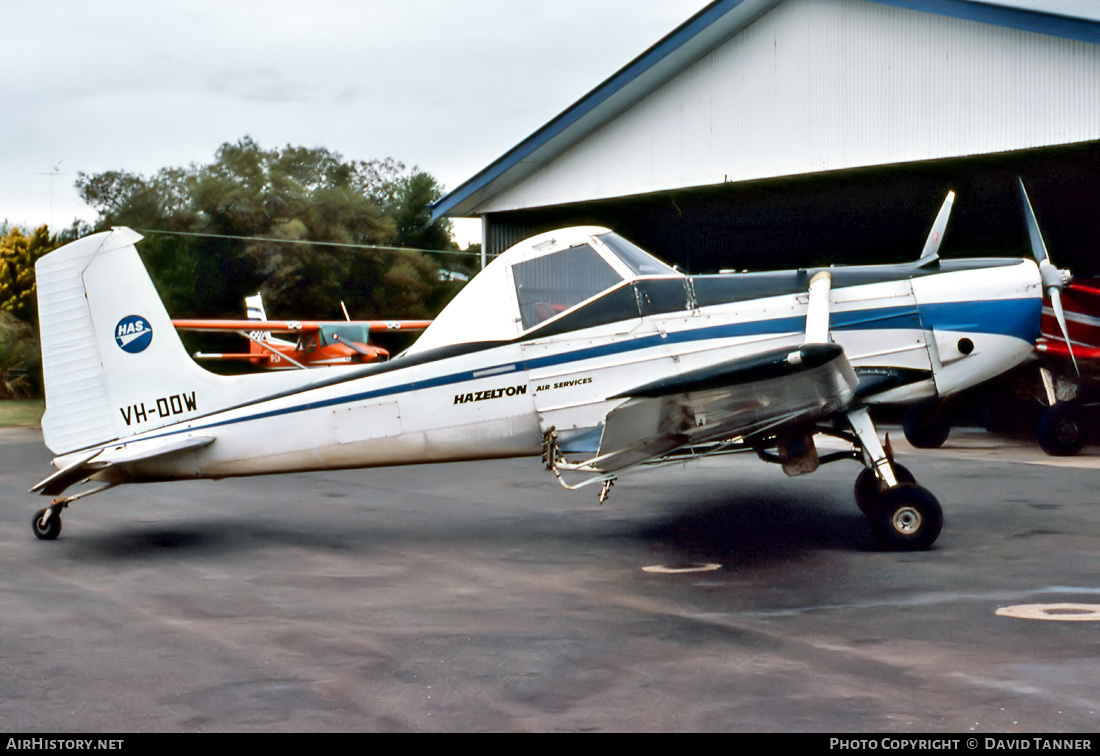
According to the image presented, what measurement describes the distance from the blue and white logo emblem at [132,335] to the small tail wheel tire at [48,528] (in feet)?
5.07

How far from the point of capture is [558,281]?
762 centimetres

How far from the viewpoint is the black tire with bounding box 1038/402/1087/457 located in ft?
41.0

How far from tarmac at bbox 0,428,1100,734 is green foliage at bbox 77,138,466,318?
2469cm

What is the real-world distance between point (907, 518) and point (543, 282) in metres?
3.07

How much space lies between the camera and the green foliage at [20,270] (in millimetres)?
29609

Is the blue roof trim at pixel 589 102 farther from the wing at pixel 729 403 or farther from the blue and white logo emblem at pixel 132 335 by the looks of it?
the blue and white logo emblem at pixel 132 335

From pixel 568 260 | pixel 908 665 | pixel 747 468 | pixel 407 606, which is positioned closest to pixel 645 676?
pixel 908 665

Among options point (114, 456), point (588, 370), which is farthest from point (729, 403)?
point (114, 456)

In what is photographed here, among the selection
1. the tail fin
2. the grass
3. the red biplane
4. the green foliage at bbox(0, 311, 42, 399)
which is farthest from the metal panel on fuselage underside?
the green foliage at bbox(0, 311, 42, 399)

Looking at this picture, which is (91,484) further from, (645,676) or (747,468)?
(645,676)

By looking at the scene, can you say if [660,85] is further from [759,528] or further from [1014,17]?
[759,528]

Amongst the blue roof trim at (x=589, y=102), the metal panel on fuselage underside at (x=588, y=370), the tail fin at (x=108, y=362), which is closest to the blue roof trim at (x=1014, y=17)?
the blue roof trim at (x=589, y=102)

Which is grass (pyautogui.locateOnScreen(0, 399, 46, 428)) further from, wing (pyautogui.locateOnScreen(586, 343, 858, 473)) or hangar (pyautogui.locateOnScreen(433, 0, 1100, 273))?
wing (pyautogui.locateOnScreen(586, 343, 858, 473))

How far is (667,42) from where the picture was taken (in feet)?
55.9
